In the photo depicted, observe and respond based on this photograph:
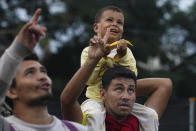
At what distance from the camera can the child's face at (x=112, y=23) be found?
13.7ft

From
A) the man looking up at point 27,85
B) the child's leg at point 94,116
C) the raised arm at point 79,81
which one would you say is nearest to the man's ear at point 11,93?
the man looking up at point 27,85

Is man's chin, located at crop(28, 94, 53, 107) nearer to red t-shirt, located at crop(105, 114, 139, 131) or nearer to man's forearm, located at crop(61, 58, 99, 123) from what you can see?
man's forearm, located at crop(61, 58, 99, 123)

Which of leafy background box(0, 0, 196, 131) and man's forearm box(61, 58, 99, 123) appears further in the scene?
leafy background box(0, 0, 196, 131)

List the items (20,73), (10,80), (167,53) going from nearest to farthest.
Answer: (10,80) < (20,73) < (167,53)

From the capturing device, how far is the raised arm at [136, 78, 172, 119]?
160 inches

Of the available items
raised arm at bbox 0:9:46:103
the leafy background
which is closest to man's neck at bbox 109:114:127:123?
raised arm at bbox 0:9:46:103

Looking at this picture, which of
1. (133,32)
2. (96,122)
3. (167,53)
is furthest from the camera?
(167,53)

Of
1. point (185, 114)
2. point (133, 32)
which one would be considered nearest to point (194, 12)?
point (133, 32)

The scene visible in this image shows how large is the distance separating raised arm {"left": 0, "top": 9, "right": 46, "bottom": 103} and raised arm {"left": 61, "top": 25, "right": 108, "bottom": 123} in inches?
22.5

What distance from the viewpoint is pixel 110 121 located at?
3689 millimetres

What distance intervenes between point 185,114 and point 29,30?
846cm

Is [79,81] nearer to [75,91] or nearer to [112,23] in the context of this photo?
[75,91]

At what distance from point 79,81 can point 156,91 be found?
107 cm

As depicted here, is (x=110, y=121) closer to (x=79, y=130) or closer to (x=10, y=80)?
(x=79, y=130)
